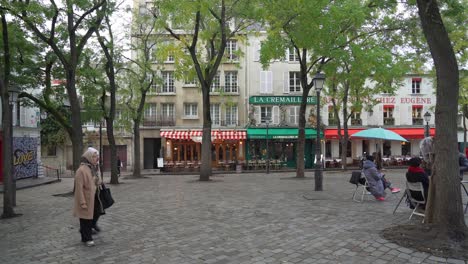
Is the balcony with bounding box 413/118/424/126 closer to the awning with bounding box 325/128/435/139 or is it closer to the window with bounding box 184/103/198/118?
the awning with bounding box 325/128/435/139

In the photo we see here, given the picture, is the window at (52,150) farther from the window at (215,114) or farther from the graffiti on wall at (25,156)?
the window at (215,114)

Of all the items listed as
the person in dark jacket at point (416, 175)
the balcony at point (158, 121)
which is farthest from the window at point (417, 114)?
the person in dark jacket at point (416, 175)

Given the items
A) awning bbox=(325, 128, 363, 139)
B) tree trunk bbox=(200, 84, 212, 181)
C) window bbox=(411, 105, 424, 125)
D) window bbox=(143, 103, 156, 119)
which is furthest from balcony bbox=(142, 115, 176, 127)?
window bbox=(411, 105, 424, 125)

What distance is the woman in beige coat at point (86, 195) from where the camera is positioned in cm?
587

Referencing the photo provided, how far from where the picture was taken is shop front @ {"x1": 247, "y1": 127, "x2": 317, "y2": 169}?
31884 mm

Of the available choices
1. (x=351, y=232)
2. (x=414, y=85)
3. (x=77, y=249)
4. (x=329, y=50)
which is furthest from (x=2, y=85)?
(x=414, y=85)

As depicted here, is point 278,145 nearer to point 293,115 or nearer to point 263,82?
point 293,115

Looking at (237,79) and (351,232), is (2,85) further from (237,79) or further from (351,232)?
(237,79)

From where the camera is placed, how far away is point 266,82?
3362 centimetres

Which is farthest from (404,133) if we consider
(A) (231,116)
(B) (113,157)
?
(B) (113,157)

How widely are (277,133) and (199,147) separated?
7070mm

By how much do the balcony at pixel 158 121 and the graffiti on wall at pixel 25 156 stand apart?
10.3 m

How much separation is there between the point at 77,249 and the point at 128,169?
29.1 meters

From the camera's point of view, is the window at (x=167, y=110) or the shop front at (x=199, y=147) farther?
the window at (x=167, y=110)
